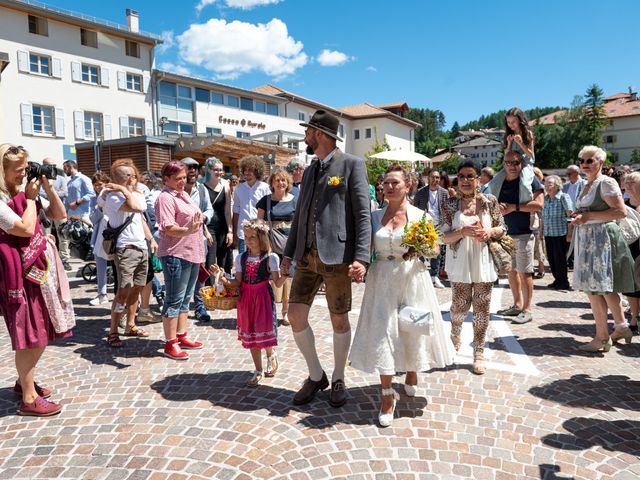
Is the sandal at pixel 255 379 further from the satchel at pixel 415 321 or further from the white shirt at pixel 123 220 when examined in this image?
the white shirt at pixel 123 220

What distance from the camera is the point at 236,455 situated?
3123 millimetres

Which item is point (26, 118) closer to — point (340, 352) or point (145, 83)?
point (145, 83)

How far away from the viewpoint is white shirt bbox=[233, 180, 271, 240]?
271 inches

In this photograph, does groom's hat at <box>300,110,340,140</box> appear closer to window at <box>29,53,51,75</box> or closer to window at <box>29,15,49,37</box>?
window at <box>29,53,51,75</box>

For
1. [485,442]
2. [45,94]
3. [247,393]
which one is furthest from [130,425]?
[45,94]

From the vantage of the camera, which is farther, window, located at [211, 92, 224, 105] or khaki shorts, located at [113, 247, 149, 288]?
window, located at [211, 92, 224, 105]

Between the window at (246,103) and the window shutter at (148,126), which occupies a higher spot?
the window at (246,103)

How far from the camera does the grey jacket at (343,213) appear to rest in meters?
3.68

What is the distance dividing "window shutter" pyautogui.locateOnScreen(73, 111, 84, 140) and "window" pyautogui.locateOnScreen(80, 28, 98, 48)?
199 inches

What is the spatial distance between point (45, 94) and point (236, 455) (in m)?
32.0

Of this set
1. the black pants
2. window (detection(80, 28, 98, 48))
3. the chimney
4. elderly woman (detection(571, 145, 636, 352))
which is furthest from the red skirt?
the chimney

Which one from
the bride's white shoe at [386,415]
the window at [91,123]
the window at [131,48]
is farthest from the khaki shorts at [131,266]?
the window at [131,48]

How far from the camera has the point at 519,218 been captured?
6152mm

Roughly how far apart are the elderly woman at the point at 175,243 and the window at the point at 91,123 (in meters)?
29.0
